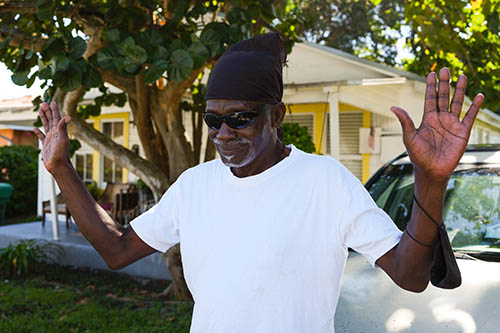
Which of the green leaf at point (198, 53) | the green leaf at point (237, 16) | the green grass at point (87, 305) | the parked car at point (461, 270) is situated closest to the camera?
the parked car at point (461, 270)

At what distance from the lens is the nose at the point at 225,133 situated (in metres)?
1.69

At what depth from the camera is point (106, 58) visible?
388 cm

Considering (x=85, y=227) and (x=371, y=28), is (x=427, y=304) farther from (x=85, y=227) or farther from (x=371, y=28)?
(x=371, y=28)

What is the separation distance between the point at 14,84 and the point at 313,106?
6341 millimetres

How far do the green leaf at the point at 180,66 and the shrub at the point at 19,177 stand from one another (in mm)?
11941

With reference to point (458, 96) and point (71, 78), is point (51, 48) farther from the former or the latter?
point (458, 96)

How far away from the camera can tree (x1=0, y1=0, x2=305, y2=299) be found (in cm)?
383

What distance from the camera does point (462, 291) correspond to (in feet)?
8.30

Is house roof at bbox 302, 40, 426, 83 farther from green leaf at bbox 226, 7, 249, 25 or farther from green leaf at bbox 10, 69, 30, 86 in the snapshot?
green leaf at bbox 10, 69, 30, 86

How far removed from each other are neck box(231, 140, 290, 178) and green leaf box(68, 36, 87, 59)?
2.51 meters

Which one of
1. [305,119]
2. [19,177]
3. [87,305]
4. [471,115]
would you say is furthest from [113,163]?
[471,115]

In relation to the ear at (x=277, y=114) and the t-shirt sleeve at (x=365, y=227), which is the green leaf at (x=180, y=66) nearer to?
the ear at (x=277, y=114)

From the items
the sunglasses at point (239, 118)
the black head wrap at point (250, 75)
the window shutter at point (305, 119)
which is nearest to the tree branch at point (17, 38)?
the black head wrap at point (250, 75)

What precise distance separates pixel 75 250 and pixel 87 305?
94.8 inches
